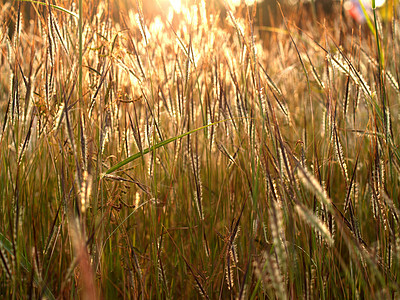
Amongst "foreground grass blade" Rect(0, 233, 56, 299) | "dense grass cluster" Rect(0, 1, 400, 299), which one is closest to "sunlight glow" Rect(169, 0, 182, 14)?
"dense grass cluster" Rect(0, 1, 400, 299)

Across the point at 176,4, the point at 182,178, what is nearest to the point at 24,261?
the point at 182,178

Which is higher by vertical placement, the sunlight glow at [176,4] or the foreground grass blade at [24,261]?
the sunlight glow at [176,4]

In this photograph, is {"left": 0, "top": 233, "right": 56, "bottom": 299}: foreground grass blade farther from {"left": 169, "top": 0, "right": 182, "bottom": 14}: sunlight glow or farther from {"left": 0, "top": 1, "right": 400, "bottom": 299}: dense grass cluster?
{"left": 169, "top": 0, "right": 182, "bottom": 14}: sunlight glow

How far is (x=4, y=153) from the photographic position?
918 millimetres

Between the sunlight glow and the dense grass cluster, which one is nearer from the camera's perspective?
the dense grass cluster

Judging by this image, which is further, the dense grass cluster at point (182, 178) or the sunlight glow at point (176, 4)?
the sunlight glow at point (176, 4)

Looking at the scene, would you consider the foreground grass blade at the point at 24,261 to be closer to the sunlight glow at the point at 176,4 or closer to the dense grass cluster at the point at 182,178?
the dense grass cluster at the point at 182,178

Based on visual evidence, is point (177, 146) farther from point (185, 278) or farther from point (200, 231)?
point (185, 278)

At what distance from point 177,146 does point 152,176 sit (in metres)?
0.16

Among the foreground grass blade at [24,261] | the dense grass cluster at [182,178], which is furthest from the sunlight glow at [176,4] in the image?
the foreground grass blade at [24,261]

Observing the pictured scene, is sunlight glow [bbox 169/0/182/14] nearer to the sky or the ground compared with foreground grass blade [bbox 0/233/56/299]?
nearer to the sky

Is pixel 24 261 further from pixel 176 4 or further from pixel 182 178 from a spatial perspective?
pixel 176 4

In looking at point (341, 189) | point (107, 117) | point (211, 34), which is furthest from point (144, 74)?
point (341, 189)

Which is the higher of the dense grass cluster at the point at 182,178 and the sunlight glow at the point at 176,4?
the sunlight glow at the point at 176,4
